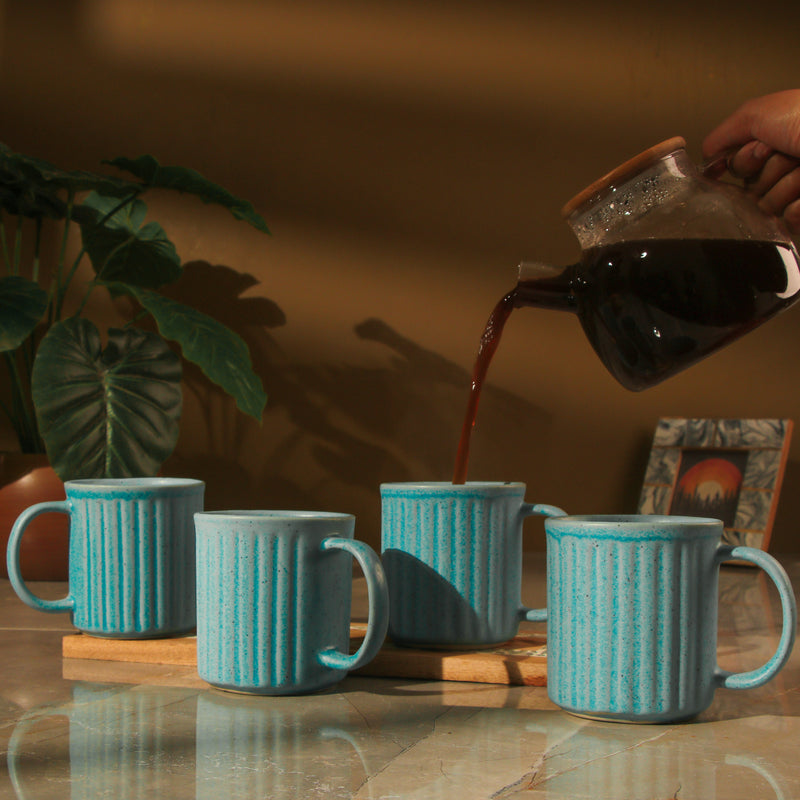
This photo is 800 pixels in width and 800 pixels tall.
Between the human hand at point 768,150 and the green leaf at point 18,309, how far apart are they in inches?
34.5

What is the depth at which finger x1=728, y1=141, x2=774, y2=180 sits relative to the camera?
915 millimetres

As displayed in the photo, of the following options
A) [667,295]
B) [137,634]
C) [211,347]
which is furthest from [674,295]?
[211,347]

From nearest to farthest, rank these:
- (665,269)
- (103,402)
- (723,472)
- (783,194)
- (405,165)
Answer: (665,269)
(783,194)
(103,402)
(723,472)
(405,165)

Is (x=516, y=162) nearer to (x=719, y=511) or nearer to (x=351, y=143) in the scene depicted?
(x=351, y=143)

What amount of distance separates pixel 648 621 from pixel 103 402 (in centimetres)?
87

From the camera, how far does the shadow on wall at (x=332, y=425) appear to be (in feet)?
5.36

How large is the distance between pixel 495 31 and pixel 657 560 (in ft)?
4.17

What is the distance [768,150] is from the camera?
2.99ft

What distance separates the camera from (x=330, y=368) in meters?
1.65

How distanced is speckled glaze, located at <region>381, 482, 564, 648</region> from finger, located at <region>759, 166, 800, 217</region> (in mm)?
352

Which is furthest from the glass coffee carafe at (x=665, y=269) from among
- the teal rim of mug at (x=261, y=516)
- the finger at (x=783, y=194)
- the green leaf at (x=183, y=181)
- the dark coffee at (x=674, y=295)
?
the green leaf at (x=183, y=181)

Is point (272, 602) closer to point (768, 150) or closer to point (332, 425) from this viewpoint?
point (768, 150)

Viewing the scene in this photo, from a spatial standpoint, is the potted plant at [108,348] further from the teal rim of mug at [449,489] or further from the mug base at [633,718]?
the mug base at [633,718]

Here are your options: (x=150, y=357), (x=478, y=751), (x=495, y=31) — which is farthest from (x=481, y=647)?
(x=495, y=31)
